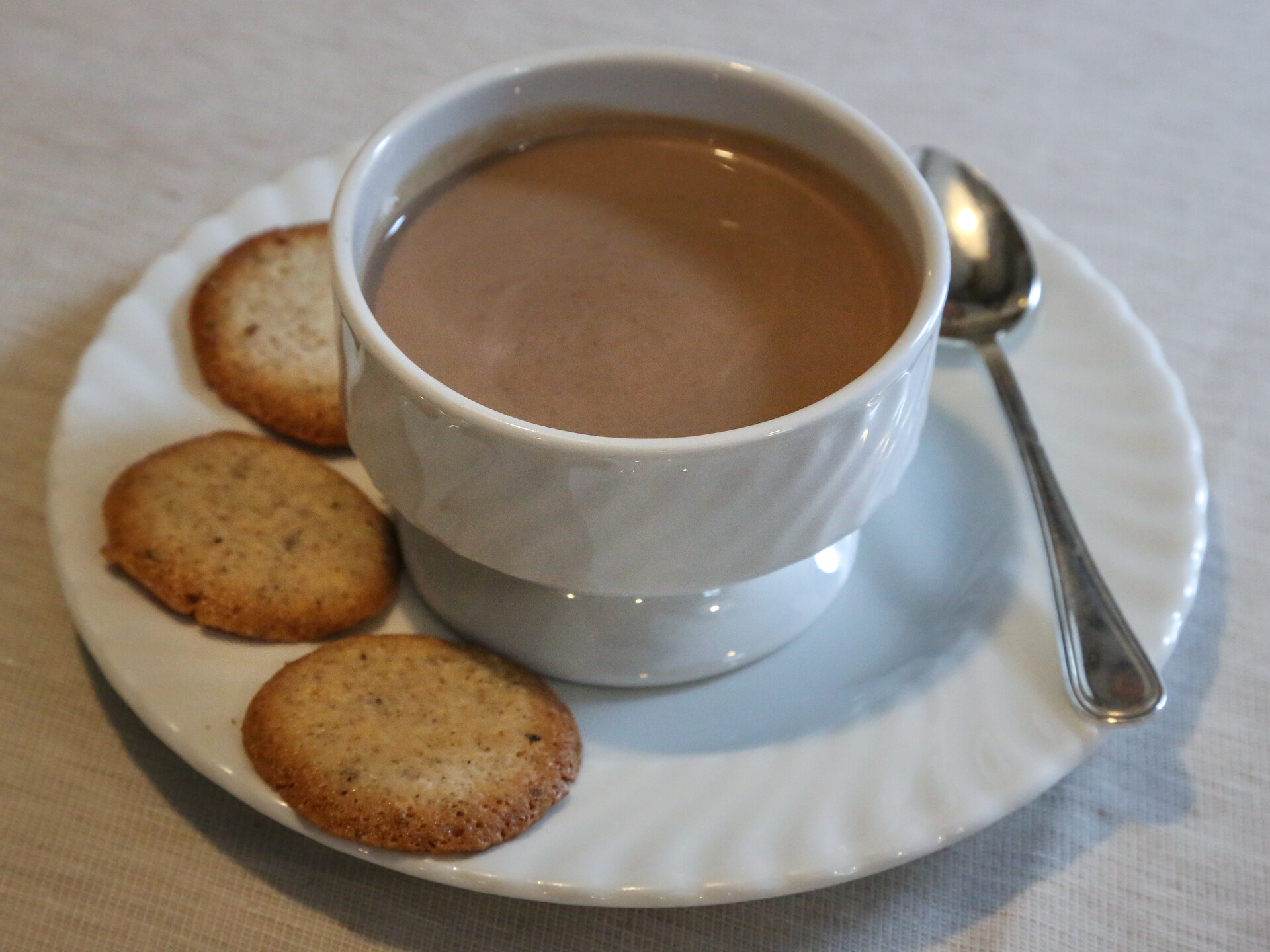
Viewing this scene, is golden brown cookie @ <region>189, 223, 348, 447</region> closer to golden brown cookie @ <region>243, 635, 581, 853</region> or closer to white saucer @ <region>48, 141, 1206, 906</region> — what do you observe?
white saucer @ <region>48, 141, 1206, 906</region>

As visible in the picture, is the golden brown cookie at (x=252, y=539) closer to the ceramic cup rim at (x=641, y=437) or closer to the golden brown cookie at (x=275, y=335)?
the golden brown cookie at (x=275, y=335)

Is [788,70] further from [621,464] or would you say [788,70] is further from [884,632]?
[621,464]

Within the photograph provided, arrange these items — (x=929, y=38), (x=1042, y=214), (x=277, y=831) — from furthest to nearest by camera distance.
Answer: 1. (x=929, y=38)
2. (x=1042, y=214)
3. (x=277, y=831)

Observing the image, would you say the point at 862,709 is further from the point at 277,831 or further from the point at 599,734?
the point at 277,831

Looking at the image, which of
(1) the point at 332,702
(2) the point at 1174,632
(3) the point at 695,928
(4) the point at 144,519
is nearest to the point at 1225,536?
(2) the point at 1174,632

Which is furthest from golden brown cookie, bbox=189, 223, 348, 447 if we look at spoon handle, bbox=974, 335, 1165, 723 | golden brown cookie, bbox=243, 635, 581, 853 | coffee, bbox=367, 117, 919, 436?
spoon handle, bbox=974, 335, 1165, 723

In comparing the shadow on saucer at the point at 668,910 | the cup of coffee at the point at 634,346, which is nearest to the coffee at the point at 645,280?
the cup of coffee at the point at 634,346
